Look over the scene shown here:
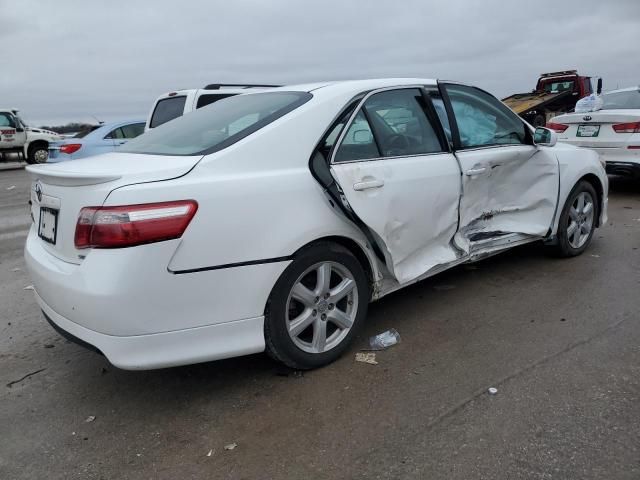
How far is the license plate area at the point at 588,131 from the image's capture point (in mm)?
8055

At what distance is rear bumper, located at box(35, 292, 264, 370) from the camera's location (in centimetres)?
250

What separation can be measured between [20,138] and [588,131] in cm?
1826

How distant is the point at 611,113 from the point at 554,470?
715 centimetres

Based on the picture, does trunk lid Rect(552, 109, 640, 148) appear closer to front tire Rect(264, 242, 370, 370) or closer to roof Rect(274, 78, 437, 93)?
roof Rect(274, 78, 437, 93)

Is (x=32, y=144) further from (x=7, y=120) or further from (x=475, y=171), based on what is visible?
(x=475, y=171)

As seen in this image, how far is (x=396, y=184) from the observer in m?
3.31

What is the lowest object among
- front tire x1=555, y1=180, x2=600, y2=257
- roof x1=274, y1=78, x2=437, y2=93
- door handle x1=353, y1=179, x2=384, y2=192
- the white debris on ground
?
the white debris on ground

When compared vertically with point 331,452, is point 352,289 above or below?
above

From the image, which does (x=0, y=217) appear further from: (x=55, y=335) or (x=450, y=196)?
(x=450, y=196)

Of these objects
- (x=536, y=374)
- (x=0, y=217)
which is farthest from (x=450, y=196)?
(x=0, y=217)

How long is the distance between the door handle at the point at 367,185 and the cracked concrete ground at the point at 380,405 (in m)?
1.03

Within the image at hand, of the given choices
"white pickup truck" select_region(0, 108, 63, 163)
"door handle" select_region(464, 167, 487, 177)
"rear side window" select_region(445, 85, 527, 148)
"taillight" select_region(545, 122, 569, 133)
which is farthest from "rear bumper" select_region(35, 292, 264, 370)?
"white pickup truck" select_region(0, 108, 63, 163)

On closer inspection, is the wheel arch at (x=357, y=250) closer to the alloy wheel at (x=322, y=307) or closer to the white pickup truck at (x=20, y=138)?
the alloy wheel at (x=322, y=307)

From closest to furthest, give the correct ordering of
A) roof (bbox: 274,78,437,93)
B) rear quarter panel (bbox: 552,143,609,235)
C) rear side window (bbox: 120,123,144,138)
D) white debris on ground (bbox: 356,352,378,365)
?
white debris on ground (bbox: 356,352,378,365), roof (bbox: 274,78,437,93), rear quarter panel (bbox: 552,143,609,235), rear side window (bbox: 120,123,144,138)
